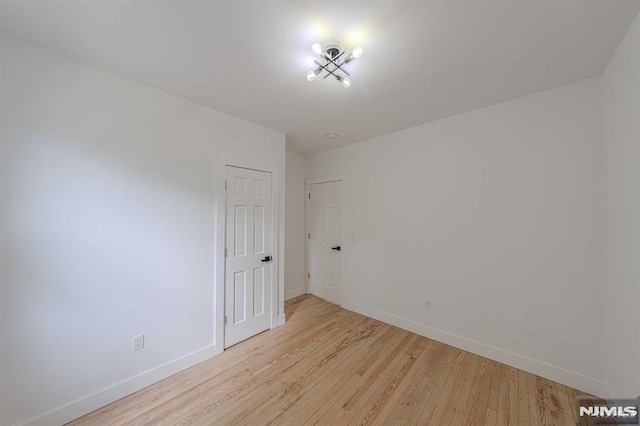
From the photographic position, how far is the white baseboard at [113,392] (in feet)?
5.07

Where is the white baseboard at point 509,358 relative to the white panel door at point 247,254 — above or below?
below

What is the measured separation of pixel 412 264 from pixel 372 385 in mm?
1454

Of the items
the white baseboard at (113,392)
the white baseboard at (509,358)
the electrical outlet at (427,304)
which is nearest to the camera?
the white baseboard at (113,392)

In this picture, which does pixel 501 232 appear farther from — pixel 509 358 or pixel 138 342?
pixel 138 342

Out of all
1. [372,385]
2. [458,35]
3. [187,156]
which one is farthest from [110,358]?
[458,35]

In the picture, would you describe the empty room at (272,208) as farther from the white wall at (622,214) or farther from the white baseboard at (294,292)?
the white baseboard at (294,292)

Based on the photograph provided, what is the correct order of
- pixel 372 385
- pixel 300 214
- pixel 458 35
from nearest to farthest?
pixel 458 35 < pixel 372 385 < pixel 300 214

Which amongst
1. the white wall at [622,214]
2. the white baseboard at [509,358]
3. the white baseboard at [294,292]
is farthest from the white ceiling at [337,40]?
the white baseboard at [294,292]

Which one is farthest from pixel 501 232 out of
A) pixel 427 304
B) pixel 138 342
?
pixel 138 342

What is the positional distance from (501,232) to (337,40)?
7.58ft

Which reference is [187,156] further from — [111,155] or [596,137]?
[596,137]

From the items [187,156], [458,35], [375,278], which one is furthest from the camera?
[375,278]

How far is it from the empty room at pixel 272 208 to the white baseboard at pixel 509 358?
0.06 feet

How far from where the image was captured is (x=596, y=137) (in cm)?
186
